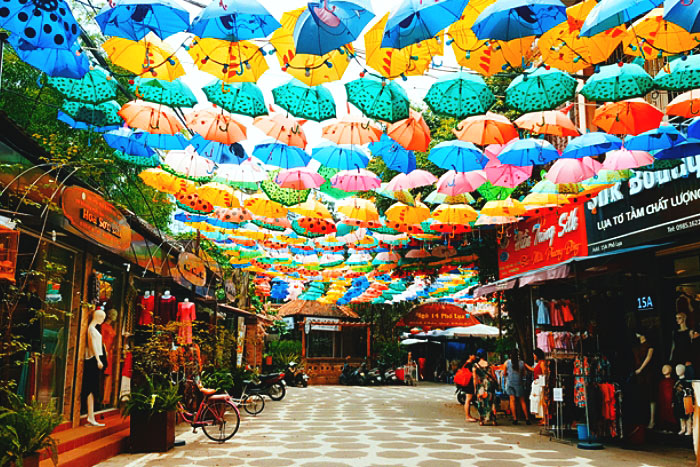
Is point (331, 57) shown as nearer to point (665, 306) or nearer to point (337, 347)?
point (665, 306)

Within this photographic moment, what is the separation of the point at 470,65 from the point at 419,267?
11.6 m

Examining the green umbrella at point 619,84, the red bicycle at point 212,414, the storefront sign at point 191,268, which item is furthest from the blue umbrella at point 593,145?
the storefront sign at point 191,268

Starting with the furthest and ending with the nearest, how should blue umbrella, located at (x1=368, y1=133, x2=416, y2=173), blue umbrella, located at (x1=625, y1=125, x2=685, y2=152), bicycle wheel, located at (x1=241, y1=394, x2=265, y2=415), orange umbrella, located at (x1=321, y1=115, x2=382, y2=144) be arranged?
bicycle wheel, located at (x1=241, y1=394, x2=265, y2=415), blue umbrella, located at (x1=368, y1=133, x2=416, y2=173), orange umbrella, located at (x1=321, y1=115, x2=382, y2=144), blue umbrella, located at (x1=625, y1=125, x2=685, y2=152)

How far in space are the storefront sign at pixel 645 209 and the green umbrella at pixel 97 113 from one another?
7.58 m

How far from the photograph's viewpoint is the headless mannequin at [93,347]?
8.94 meters

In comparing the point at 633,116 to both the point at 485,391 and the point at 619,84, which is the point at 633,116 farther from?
the point at 485,391

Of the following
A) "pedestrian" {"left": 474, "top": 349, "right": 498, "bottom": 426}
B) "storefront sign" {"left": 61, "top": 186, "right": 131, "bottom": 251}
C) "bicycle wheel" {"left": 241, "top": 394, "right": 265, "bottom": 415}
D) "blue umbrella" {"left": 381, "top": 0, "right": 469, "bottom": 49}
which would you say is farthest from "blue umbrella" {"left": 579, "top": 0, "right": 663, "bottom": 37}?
"bicycle wheel" {"left": 241, "top": 394, "right": 265, "bottom": 415}

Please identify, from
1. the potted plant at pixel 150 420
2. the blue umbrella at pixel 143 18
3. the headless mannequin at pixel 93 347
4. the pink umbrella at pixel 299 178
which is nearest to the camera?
the blue umbrella at pixel 143 18

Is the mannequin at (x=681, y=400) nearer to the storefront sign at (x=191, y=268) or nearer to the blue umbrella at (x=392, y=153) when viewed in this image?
the blue umbrella at (x=392, y=153)

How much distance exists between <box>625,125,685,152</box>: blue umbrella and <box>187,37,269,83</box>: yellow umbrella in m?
4.16

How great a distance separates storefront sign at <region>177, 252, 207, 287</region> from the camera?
10352mm

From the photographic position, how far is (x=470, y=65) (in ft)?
17.0

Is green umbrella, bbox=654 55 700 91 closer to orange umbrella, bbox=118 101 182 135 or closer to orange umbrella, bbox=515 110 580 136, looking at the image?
orange umbrella, bbox=515 110 580 136

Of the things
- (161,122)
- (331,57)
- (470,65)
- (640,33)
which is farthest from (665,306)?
(161,122)
